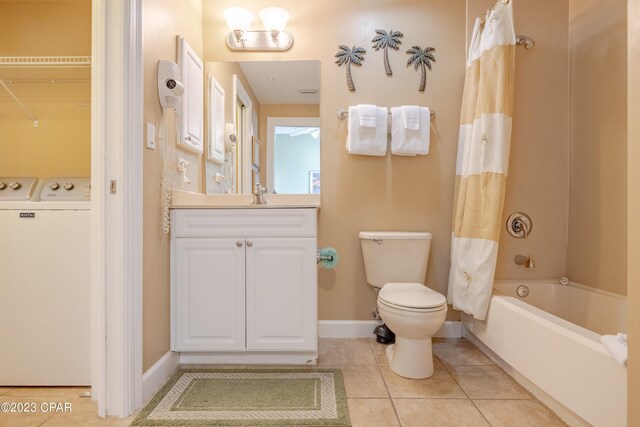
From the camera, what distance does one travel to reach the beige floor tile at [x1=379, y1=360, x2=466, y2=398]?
1.61 meters

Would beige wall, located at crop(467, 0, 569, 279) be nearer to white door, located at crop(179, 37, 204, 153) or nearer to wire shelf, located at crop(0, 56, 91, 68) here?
white door, located at crop(179, 37, 204, 153)

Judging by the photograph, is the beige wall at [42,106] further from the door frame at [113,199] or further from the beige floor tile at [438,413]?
the beige floor tile at [438,413]

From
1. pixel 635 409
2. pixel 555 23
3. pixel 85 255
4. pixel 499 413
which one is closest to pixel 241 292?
pixel 85 255

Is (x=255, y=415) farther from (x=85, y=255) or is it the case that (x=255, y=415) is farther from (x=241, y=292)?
(x=85, y=255)

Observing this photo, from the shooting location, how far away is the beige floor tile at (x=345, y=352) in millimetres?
1964

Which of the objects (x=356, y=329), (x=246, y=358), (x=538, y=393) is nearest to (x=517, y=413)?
(x=538, y=393)

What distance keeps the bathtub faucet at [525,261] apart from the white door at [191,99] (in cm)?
216

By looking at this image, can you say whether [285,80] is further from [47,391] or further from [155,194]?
[47,391]

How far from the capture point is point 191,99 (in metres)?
2.11

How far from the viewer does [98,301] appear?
140 cm

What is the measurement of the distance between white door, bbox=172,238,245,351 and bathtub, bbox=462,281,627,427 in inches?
54.0

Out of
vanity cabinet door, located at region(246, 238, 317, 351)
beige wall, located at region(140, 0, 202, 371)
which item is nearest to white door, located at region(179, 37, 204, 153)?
beige wall, located at region(140, 0, 202, 371)

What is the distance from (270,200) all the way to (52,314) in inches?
51.2

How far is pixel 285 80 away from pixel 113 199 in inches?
55.4
